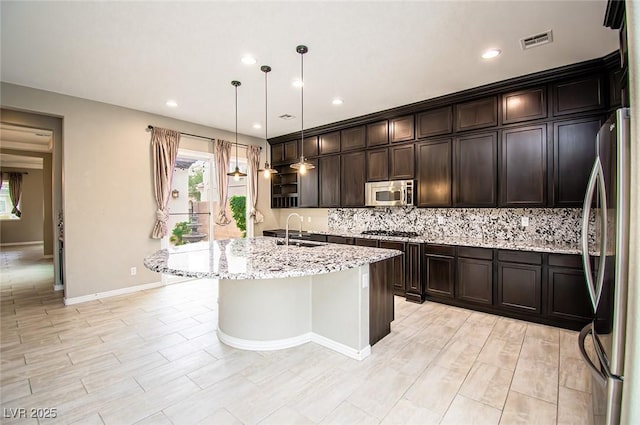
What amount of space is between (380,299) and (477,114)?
2.84 meters

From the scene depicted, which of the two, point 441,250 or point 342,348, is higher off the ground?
point 441,250

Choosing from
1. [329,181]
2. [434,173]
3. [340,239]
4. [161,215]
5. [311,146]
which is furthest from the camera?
[311,146]

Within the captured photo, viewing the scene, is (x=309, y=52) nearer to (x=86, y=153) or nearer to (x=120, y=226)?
(x=86, y=153)

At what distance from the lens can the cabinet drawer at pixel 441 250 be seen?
12.5 ft

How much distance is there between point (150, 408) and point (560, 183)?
4428 mm

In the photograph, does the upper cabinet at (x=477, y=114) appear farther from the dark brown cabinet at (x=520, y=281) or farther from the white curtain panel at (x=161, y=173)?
the white curtain panel at (x=161, y=173)

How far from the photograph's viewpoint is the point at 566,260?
3061 millimetres

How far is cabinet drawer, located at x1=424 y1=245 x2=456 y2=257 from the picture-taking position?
150 inches

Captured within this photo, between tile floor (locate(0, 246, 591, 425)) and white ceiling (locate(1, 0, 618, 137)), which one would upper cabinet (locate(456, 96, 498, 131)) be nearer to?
white ceiling (locate(1, 0, 618, 137))

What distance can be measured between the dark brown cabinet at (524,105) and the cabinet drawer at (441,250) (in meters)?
1.74

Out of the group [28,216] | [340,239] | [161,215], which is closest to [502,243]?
[340,239]

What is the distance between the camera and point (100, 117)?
4312 mm

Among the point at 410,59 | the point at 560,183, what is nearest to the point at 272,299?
the point at 410,59

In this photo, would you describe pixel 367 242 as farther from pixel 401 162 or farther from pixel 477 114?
pixel 477 114
